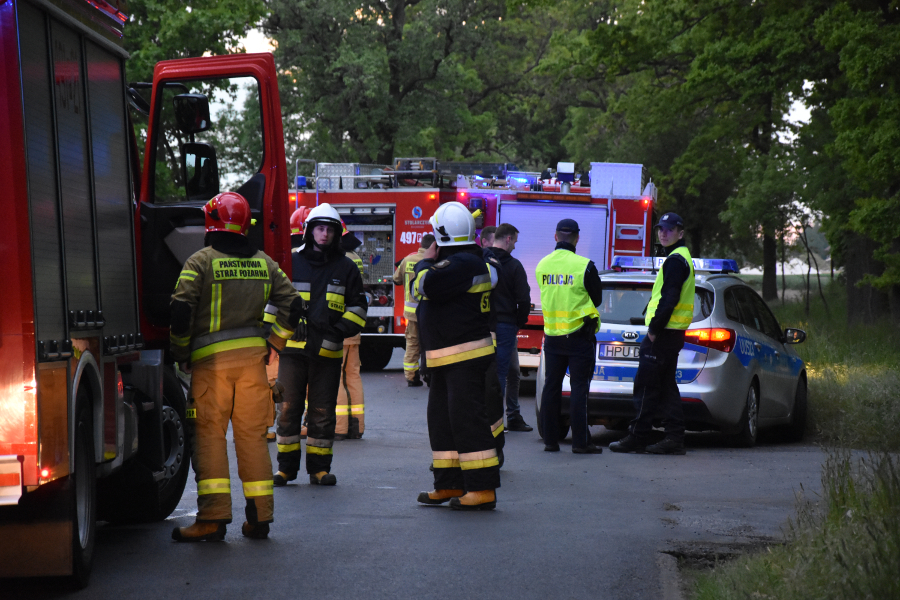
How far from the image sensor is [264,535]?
21.1ft

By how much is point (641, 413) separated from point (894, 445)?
2.08 meters

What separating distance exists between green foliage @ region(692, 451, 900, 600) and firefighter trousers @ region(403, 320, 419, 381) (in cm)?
976

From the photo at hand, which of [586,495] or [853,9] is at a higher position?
[853,9]

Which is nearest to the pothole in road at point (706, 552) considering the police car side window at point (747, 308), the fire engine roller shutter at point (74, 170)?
the fire engine roller shutter at point (74, 170)

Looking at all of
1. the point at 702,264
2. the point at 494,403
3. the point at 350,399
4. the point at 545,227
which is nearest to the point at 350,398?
the point at 350,399

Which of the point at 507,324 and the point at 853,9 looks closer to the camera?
the point at 507,324

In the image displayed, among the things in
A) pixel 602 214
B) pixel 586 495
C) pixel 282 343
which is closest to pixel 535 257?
pixel 602 214

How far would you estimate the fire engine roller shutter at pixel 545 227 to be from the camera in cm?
1623

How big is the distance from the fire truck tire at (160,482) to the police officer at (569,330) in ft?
12.5

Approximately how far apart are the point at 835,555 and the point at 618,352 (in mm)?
6384

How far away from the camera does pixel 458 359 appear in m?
7.52

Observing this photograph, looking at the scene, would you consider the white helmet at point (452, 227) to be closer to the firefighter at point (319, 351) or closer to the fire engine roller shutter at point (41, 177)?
the firefighter at point (319, 351)

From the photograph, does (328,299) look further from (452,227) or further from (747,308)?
(747,308)

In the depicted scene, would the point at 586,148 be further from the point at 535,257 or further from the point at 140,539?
the point at 140,539
